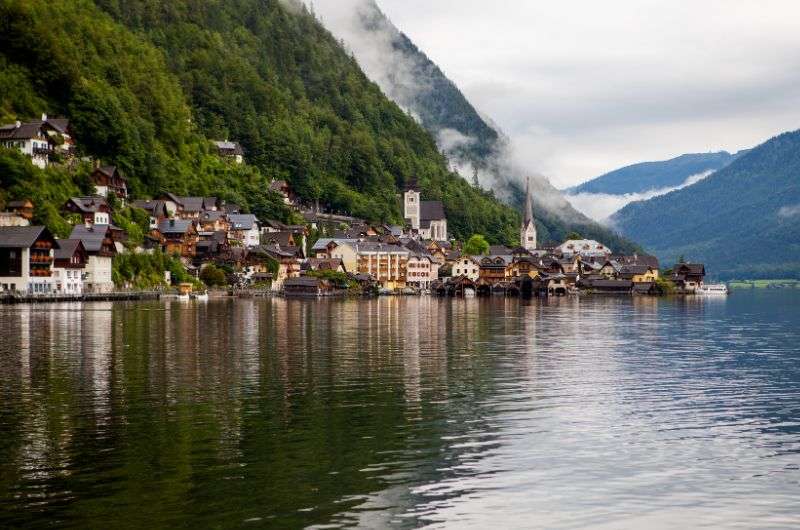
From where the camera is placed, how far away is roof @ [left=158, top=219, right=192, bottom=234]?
14188 centimetres

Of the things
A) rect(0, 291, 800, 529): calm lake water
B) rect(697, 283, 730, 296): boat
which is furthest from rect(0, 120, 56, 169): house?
rect(697, 283, 730, 296): boat

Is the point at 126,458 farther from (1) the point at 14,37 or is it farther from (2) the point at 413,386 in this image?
(1) the point at 14,37

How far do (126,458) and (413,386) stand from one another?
1453cm

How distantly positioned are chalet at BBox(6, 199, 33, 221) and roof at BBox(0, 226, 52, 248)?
660 cm

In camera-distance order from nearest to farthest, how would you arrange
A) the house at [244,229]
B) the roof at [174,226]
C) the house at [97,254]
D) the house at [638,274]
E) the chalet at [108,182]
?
the house at [97,254]
the chalet at [108,182]
the roof at [174,226]
the house at [244,229]
the house at [638,274]

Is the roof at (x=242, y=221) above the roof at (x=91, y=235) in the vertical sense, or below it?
above

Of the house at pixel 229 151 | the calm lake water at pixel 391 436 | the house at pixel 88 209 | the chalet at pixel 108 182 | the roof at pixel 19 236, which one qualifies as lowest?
the calm lake water at pixel 391 436

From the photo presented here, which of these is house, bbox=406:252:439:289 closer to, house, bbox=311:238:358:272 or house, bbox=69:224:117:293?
house, bbox=311:238:358:272

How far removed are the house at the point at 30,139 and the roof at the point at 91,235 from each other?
1451 centimetres

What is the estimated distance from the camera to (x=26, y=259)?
102688 millimetres

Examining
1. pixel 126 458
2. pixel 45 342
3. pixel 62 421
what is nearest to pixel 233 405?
pixel 62 421

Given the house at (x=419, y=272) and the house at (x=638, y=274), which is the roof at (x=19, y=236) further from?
the house at (x=638, y=274)

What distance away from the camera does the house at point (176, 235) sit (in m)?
142

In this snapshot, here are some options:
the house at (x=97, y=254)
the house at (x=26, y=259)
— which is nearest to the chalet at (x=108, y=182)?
the house at (x=97, y=254)
